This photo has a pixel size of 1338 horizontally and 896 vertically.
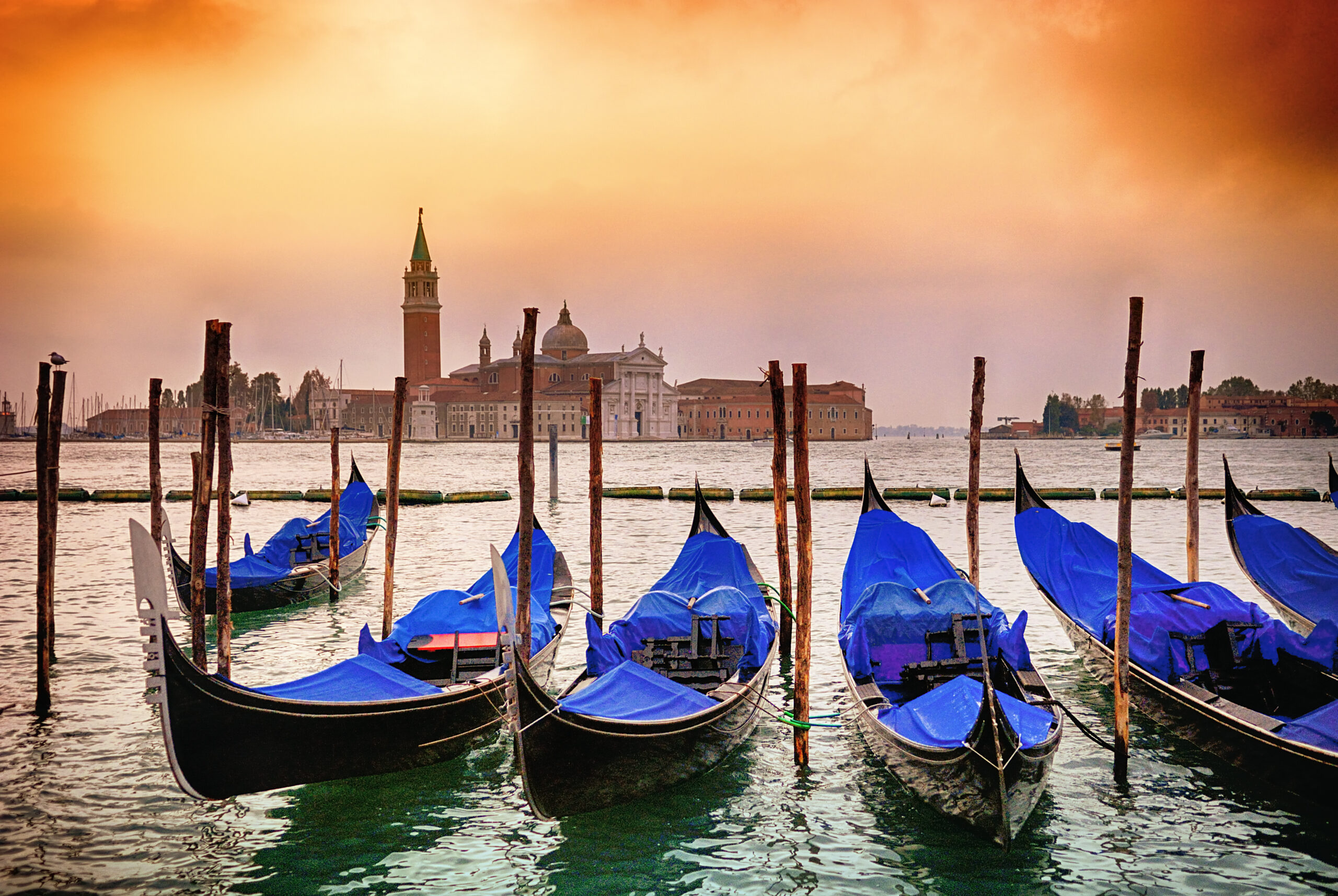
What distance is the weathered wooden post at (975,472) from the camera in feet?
24.1

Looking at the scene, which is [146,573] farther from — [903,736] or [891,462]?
[891,462]

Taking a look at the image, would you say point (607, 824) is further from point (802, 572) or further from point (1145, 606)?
point (1145, 606)

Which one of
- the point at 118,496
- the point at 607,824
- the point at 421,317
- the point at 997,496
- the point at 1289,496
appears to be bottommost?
the point at 607,824

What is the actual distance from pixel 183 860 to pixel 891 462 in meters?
50.3

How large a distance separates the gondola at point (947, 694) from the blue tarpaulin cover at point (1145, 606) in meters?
0.63

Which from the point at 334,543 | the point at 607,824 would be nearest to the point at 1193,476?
the point at 607,824

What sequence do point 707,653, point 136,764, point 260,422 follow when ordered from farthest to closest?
point 260,422 → point 707,653 → point 136,764

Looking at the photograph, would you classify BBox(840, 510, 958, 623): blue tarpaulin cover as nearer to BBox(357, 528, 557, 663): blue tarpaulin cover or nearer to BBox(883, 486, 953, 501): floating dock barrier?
Result: BBox(357, 528, 557, 663): blue tarpaulin cover

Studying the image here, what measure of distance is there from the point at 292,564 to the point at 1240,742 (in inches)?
315

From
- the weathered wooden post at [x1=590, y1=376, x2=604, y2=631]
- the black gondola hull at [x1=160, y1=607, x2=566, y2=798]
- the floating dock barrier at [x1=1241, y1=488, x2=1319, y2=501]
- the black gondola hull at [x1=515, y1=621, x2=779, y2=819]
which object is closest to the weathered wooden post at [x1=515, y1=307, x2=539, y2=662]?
the black gondola hull at [x1=160, y1=607, x2=566, y2=798]

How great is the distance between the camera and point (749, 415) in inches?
3105

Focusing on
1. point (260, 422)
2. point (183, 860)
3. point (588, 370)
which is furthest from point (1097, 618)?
point (260, 422)

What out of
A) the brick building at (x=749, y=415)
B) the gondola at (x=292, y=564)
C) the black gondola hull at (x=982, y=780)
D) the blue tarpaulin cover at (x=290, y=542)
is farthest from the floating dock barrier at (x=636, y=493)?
the brick building at (x=749, y=415)

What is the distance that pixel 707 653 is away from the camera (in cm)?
577
